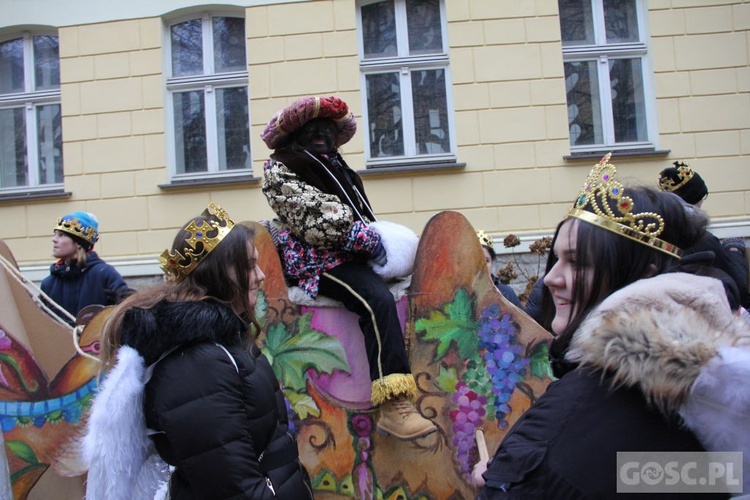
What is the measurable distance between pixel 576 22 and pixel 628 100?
44.1 inches

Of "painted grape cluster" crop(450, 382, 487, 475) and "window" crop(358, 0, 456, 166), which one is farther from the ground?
"window" crop(358, 0, 456, 166)

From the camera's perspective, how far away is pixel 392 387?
2920mm

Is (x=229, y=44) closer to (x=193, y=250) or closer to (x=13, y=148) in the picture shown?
(x=13, y=148)

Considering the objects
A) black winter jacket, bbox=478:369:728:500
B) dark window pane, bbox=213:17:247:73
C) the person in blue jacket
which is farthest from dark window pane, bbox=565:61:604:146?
black winter jacket, bbox=478:369:728:500

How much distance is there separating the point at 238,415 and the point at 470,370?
1.44 meters

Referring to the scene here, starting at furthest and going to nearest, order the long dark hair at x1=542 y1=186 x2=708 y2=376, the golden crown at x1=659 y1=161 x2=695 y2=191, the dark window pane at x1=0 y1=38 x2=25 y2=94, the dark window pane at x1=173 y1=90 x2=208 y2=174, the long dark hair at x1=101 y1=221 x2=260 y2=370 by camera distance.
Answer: the dark window pane at x1=0 y1=38 x2=25 y2=94, the dark window pane at x1=173 y1=90 x2=208 y2=174, the golden crown at x1=659 y1=161 x2=695 y2=191, the long dark hair at x1=101 y1=221 x2=260 y2=370, the long dark hair at x1=542 y1=186 x2=708 y2=376

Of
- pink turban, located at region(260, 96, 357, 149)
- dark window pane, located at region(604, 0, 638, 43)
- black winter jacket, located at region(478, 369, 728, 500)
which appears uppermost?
dark window pane, located at region(604, 0, 638, 43)

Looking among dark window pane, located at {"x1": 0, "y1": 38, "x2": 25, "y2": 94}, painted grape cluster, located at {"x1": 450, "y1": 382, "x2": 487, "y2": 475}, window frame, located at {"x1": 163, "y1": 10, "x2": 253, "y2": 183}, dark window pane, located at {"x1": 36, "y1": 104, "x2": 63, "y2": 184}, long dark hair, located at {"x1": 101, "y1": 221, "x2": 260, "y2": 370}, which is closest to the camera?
long dark hair, located at {"x1": 101, "y1": 221, "x2": 260, "y2": 370}

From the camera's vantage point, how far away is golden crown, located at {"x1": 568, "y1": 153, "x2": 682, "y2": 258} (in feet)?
5.32

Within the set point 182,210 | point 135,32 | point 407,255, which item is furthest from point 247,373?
point 135,32

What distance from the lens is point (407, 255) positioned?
3219 mm

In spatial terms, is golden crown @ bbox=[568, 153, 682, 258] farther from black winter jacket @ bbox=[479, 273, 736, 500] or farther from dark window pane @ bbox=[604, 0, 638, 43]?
dark window pane @ bbox=[604, 0, 638, 43]

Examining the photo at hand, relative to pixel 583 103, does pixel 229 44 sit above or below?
above

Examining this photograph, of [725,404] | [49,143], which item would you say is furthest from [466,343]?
[49,143]
